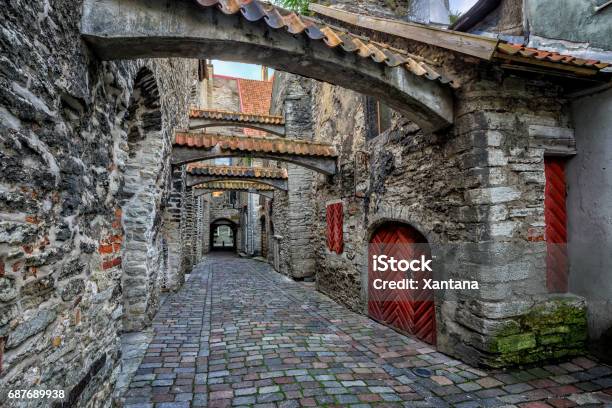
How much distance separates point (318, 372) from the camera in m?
3.51

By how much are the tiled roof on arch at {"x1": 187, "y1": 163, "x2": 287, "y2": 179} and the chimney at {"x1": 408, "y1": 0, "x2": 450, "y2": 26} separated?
5697 mm

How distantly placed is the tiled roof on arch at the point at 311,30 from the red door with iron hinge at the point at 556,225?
1548mm

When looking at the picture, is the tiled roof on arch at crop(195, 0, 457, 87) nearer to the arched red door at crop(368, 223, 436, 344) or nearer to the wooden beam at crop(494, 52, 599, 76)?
the wooden beam at crop(494, 52, 599, 76)

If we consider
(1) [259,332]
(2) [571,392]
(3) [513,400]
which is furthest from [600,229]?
(1) [259,332]

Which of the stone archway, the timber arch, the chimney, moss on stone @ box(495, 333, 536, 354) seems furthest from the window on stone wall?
moss on stone @ box(495, 333, 536, 354)

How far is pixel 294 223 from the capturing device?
10.2m

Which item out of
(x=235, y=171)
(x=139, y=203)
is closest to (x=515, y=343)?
(x=139, y=203)

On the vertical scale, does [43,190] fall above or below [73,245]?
above

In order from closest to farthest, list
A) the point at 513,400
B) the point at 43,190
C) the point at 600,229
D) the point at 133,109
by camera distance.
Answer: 1. the point at 43,190
2. the point at 513,400
3. the point at 600,229
4. the point at 133,109

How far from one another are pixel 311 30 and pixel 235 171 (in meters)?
7.83

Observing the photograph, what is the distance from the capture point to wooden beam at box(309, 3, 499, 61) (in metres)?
3.21

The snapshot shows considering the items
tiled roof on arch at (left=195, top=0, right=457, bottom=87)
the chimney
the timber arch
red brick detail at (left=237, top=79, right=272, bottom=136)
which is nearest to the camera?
the timber arch

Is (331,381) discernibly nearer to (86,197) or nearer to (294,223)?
(86,197)

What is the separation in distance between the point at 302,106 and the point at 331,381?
29.4ft
